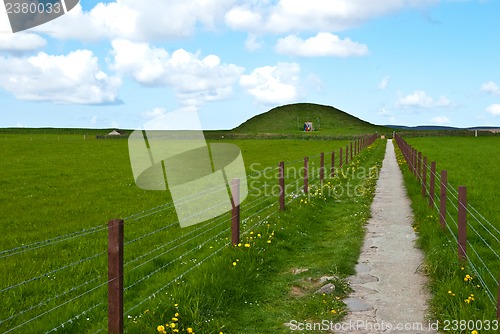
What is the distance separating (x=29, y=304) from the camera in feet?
25.0

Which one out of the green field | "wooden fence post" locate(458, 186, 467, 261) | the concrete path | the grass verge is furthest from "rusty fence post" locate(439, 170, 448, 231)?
"wooden fence post" locate(458, 186, 467, 261)

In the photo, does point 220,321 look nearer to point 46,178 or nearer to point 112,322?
point 112,322

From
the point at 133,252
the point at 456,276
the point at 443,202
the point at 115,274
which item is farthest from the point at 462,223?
the point at 133,252

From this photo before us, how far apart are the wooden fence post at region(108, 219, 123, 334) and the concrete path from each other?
275 centimetres

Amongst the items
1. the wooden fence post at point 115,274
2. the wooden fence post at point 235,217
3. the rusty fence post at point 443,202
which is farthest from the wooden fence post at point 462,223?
the wooden fence post at point 115,274

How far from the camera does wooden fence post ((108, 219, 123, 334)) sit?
578 centimetres

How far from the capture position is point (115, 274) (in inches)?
231

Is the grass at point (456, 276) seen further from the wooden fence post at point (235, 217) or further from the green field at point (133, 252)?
the wooden fence post at point (235, 217)

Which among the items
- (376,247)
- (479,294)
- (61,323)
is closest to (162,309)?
(61,323)

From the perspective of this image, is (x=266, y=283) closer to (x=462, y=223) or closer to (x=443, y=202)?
(x=462, y=223)

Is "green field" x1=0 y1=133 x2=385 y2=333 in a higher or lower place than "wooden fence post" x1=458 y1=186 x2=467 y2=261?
lower

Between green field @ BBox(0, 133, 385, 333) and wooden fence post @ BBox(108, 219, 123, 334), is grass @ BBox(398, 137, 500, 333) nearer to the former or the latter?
green field @ BBox(0, 133, 385, 333)

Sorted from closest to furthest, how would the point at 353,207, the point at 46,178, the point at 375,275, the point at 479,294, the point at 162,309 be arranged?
the point at 162,309, the point at 479,294, the point at 375,275, the point at 353,207, the point at 46,178

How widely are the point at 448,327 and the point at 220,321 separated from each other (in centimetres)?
293
